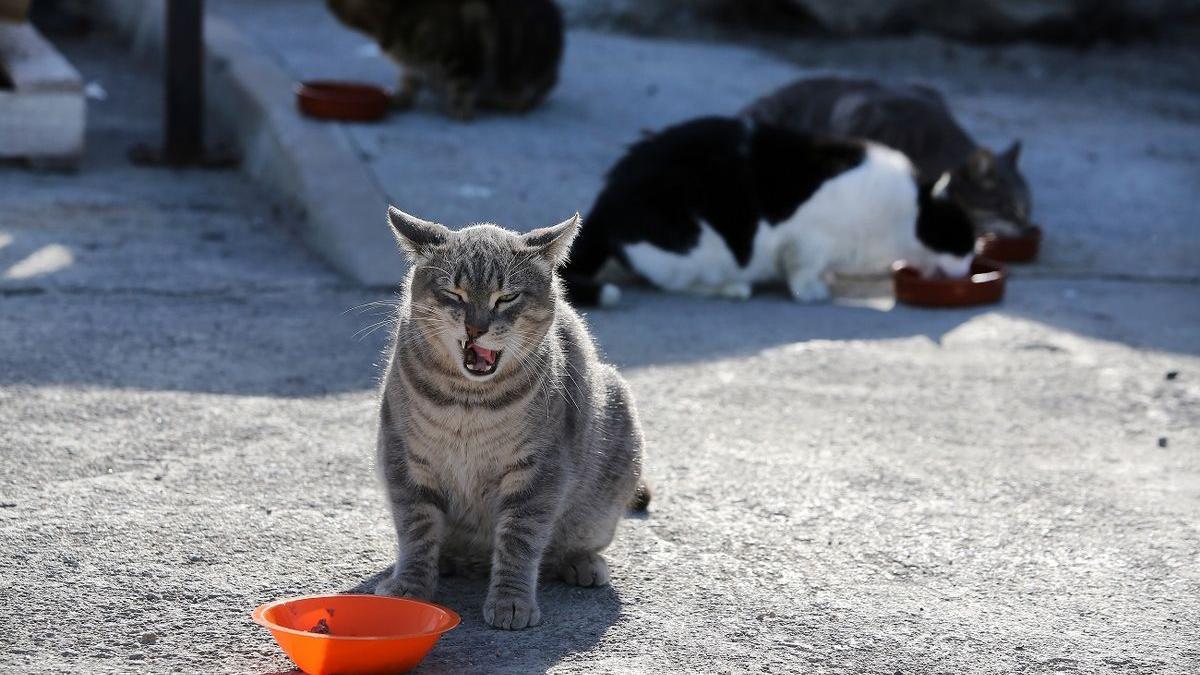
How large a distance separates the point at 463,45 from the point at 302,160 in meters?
1.68

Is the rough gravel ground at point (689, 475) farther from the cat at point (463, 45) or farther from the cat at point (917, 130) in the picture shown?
the cat at point (463, 45)

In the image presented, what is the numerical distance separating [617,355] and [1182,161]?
533 centimetres

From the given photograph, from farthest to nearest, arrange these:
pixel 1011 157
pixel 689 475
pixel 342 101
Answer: pixel 342 101, pixel 1011 157, pixel 689 475

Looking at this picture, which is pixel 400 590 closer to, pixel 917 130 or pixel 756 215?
pixel 756 215

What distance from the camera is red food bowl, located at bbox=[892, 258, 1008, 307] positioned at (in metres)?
6.66

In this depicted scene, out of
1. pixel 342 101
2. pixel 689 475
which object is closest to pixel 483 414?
pixel 689 475

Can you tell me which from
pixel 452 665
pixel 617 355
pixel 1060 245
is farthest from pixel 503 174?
pixel 452 665

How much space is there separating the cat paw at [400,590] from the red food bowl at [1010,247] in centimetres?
479

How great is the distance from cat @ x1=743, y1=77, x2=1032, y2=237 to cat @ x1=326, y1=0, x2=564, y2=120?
1.44 meters

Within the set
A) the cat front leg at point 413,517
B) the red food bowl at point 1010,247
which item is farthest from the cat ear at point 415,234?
the red food bowl at point 1010,247

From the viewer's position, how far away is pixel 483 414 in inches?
138

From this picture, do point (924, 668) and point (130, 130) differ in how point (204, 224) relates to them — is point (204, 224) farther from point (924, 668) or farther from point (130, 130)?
point (924, 668)

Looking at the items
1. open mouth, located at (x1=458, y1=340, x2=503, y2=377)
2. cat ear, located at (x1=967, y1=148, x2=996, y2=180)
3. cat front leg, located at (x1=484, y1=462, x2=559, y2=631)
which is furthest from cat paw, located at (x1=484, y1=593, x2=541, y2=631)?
cat ear, located at (x1=967, y1=148, x2=996, y2=180)

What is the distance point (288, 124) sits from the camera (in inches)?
318
